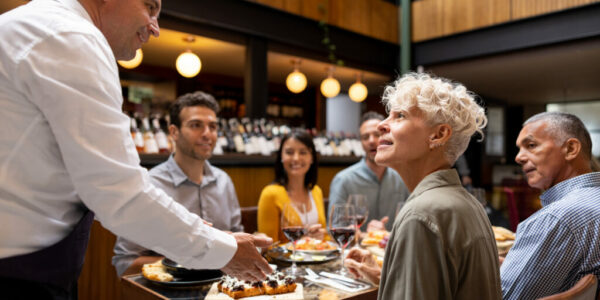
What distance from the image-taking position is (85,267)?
2.84 meters

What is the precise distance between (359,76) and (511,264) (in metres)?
6.60

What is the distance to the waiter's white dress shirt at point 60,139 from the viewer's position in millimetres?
860

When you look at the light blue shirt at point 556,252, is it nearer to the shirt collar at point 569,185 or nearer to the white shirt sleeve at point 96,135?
the shirt collar at point 569,185

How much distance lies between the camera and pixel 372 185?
3141 mm

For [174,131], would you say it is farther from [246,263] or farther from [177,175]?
[246,263]

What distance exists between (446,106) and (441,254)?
44 cm

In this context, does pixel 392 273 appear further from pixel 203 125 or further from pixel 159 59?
pixel 159 59

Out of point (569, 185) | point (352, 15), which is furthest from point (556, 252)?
point (352, 15)

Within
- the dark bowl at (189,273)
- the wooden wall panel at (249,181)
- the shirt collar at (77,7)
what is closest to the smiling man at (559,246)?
the dark bowl at (189,273)

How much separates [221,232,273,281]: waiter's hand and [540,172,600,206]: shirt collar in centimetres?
115

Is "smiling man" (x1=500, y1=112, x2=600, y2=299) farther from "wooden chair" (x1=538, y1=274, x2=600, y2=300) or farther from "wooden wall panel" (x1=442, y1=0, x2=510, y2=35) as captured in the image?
"wooden wall panel" (x1=442, y1=0, x2=510, y2=35)

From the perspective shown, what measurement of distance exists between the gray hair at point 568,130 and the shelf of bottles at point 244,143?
8.85ft

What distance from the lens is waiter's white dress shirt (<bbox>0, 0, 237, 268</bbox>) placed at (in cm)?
86

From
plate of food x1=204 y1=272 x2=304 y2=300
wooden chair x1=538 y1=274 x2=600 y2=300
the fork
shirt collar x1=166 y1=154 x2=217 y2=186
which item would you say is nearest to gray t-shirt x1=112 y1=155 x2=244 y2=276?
shirt collar x1=166 y1=154 x2=217 y2=186
